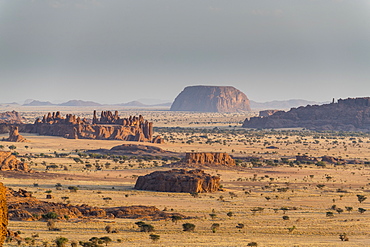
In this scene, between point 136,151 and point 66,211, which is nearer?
point 66,211

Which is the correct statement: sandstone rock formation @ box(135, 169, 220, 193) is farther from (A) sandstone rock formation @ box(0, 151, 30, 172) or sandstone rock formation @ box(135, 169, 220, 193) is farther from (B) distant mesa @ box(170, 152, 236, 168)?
(B) distant mesa @ box(170, 152, 236, 168)

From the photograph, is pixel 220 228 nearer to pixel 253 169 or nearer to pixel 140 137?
pixel 253 169

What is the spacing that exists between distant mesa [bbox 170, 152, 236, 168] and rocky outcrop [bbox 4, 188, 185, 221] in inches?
1224

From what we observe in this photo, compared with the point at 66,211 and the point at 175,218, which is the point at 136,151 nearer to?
the point at 66,211

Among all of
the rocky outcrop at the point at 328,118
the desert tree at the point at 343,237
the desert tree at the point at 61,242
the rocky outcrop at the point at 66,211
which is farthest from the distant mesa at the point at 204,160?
the rocky outcrop at the point at 328,118

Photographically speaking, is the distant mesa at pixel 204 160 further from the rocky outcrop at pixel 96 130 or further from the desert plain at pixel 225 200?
the rocky outcrop at pixel 96 130

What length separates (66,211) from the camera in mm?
38000

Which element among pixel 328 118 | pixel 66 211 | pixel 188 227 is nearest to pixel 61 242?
pixel 188 227

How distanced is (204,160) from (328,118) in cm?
11560

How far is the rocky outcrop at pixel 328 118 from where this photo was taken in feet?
582

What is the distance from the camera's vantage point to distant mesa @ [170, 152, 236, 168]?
238 ft

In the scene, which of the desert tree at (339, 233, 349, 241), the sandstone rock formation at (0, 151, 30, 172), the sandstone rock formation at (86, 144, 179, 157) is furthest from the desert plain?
the sandstone rock formation at (86, 144, 179, 157)

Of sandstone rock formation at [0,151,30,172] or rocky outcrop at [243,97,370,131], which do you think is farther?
rocky outcrop at [243,97,370,131]

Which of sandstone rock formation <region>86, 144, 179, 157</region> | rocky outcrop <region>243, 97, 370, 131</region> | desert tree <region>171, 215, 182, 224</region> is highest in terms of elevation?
rocky outcrop <region>243, 97, 370, 131</region>
